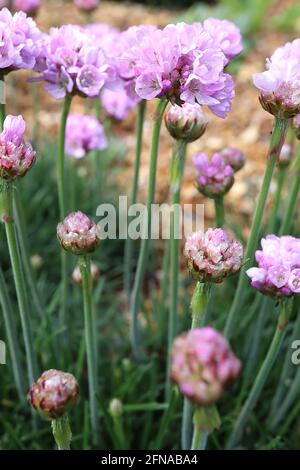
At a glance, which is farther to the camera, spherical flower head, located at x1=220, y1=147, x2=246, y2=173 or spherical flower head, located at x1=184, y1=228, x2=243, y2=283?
spherical flower head, located at x1=220, y1=147, x2=246, y2=173

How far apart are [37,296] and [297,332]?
0.55 metres

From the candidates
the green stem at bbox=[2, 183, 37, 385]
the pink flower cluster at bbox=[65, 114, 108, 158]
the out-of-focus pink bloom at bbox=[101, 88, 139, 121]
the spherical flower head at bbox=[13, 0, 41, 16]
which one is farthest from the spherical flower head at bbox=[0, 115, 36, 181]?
the spherical flower head at bbox=[13, 0, 41, 16]

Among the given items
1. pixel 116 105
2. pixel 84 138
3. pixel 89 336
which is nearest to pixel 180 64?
pixel 89 336

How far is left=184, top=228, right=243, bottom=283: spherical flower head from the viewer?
101 centimetres

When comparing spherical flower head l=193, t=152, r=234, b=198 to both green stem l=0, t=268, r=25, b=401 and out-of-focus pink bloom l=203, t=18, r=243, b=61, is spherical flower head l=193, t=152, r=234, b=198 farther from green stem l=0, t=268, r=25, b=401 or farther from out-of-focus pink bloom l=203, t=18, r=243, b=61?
green stem l=0, t=268, r=25, b=401

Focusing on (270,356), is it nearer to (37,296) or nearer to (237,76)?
(37,296)

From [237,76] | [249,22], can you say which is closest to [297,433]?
[237,76]

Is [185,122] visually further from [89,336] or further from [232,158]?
[89,336]

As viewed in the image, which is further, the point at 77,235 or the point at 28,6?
the point at 28,6

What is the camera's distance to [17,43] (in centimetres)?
114

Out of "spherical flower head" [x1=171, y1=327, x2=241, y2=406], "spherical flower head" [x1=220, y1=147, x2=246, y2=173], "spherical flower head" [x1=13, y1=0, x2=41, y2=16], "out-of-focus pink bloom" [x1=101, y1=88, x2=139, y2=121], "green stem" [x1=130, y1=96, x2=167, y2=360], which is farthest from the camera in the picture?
"spherical flower head" [x1=13, y1=0, x2=41, y2=16]

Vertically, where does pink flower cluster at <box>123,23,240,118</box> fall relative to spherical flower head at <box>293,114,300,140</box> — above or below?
above

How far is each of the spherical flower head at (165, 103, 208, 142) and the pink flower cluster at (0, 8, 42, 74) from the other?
0.25 m

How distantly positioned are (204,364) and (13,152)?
0.47 m
